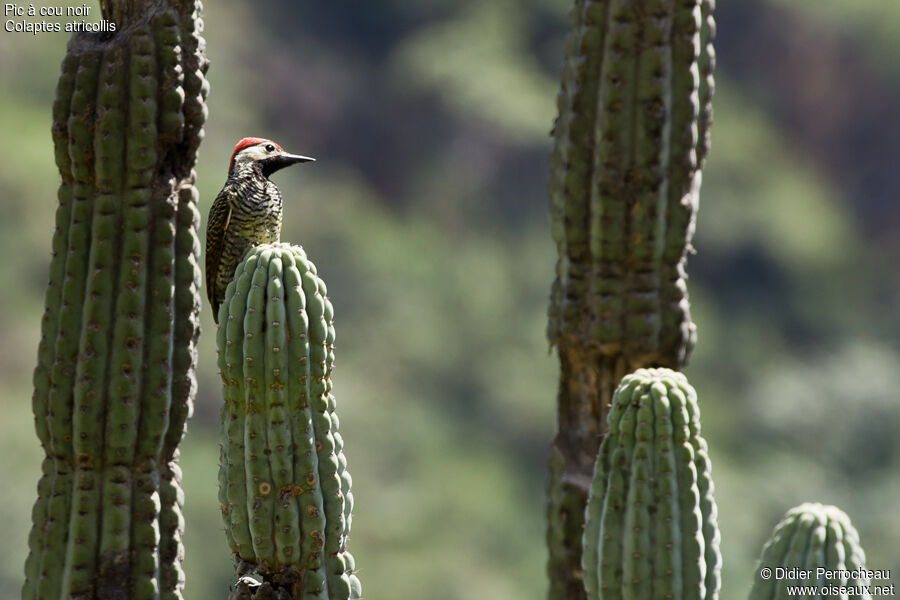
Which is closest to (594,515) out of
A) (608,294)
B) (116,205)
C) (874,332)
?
(608,294)

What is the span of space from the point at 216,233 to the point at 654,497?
9.35 ft

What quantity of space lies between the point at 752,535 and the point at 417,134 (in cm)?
1714

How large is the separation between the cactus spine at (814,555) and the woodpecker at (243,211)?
2850 mm

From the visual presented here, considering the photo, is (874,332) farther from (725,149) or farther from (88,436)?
(88,436)

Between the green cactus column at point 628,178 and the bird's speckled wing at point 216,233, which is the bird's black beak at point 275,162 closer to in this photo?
the bird's speckled wing at point 216,233

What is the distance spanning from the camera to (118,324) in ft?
19.1

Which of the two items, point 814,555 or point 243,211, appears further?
point 243,211

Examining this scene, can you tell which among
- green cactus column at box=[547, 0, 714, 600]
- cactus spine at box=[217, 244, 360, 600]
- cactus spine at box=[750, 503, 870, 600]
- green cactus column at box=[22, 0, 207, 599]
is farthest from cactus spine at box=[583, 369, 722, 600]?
green cactus column at box=[22, 0, 207, 599]

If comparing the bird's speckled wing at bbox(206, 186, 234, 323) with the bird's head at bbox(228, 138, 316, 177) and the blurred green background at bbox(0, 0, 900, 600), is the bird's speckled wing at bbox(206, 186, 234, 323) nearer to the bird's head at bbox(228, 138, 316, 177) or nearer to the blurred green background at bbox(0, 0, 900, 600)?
the bird's head at bbox(228, 138, 316, 177)

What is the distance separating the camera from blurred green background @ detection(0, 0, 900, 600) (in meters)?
26.3

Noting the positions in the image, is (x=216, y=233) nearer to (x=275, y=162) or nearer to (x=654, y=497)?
(x=275, y=162)

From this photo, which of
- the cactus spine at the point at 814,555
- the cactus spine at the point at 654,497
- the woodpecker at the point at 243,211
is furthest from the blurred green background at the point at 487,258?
the cactus spine at the point at 654,497

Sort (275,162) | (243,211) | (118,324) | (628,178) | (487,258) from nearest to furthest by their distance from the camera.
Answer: (118,324), (628,178), (243,211), (275,162), (487,258)

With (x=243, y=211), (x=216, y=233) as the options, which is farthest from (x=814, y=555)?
(x=216, y=233)
